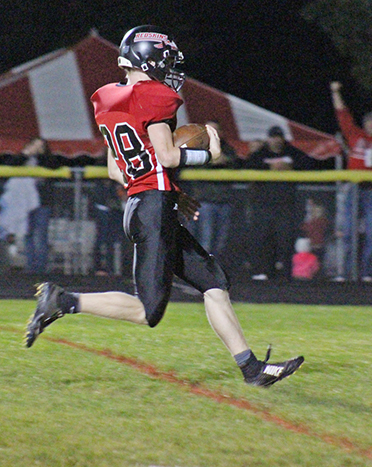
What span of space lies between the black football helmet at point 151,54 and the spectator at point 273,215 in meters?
6.13

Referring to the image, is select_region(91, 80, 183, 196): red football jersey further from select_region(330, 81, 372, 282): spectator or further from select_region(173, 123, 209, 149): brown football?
select_region(330, 81, 372, 282): spectator

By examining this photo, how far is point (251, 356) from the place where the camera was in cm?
526

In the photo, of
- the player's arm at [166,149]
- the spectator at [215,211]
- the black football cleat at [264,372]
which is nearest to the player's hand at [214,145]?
the player's arm at [166,149]

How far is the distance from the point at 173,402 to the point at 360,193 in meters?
7.31

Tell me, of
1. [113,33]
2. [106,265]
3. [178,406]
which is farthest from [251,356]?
[113,33]

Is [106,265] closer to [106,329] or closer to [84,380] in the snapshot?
[106,329]

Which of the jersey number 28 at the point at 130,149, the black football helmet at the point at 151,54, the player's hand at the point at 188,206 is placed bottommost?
the player's hand at the point at 188,206

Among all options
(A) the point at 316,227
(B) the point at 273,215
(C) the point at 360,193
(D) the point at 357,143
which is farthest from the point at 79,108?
(C) the point at 360,193

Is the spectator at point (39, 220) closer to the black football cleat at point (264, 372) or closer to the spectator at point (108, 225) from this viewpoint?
the spectator at point (108, 225)

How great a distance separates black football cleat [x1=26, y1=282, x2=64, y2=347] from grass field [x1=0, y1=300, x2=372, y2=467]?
0.80ft

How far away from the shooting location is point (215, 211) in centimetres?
1138

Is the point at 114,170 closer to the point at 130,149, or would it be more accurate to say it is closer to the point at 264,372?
the point at 130,149

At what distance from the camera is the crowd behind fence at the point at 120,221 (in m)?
11.3

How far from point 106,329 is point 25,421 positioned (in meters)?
2.91
